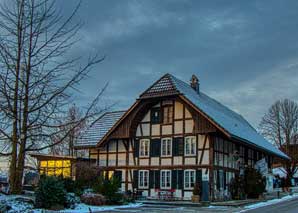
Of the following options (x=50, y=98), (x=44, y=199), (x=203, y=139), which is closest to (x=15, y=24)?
(x=50, y=98)

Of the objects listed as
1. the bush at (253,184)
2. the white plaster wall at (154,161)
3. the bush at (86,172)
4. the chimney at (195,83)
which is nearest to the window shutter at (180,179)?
the white plaster wall at (154,161)

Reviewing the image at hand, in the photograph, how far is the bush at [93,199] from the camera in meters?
22.5

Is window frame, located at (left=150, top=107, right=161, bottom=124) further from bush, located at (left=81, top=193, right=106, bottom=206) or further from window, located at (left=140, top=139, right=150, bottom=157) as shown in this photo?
bush, located at (left=81, top=193, right=106, bottom=206)

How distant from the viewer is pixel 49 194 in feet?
60.8

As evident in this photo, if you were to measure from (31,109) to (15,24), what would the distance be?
225cm

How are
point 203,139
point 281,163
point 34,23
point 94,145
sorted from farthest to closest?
point 281,163 < point 94,145 < point 203,139 < point 34,23

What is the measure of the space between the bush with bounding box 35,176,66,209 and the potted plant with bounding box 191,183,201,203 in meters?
12.7

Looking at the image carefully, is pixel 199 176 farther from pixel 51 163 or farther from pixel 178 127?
pixel 51 163

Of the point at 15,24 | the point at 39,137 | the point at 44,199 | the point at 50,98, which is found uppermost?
the point at 15,24

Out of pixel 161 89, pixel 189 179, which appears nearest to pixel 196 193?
pixel 189 179

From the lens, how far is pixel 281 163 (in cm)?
6406

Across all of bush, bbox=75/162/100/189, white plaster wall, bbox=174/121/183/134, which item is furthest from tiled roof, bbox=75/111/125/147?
white plaster wall, bbox=174/121/183/134

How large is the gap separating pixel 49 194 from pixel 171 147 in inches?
622

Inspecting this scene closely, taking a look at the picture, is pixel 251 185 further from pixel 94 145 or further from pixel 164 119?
pixel 94 145
